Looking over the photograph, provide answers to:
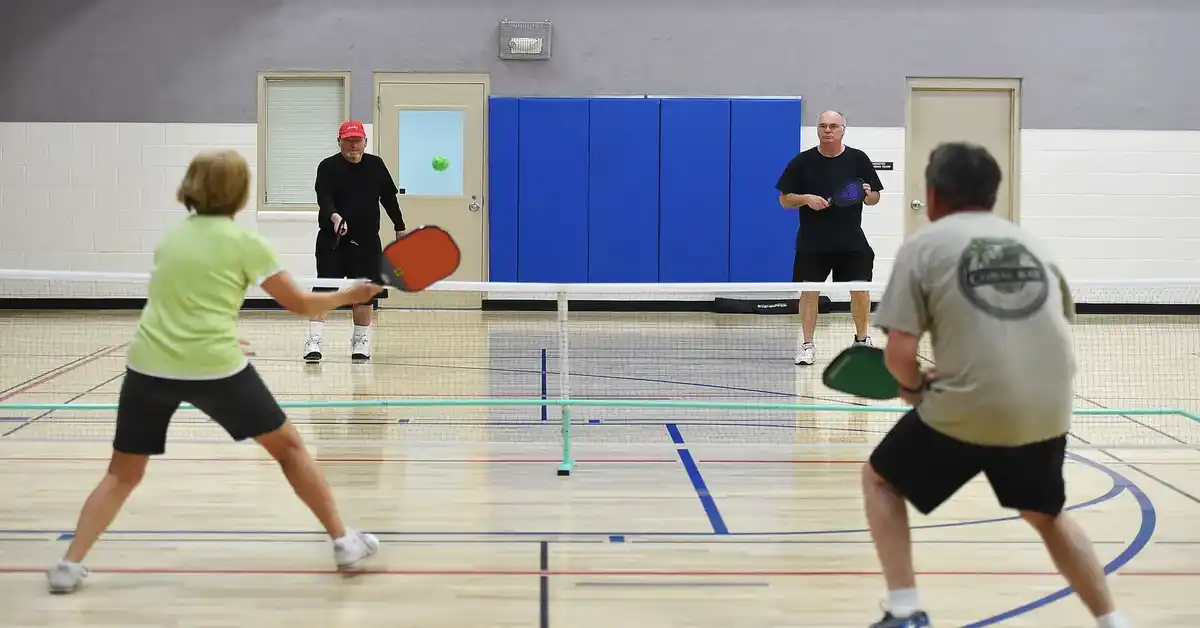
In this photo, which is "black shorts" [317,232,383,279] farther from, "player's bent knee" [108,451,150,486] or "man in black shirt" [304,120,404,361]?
"player's bent knee" [108,451,150,486]

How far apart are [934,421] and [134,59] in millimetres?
13460

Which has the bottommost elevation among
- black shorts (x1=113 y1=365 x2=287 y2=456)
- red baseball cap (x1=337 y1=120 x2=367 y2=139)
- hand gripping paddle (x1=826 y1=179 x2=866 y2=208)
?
black shorts (x1=113 y1=365 x2=287 y2=456)

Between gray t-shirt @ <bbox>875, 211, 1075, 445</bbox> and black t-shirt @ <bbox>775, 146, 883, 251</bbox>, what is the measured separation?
21.0 ft

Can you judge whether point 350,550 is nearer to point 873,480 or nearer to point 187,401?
point 187,401

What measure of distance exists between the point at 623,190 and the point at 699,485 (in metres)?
9.26

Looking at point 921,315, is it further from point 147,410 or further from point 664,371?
point 664,371

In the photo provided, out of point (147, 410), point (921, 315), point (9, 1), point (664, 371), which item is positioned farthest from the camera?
point (9, 1)

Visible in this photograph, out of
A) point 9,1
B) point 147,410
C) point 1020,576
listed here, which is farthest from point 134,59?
point 1020,576

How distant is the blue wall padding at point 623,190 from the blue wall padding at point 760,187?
94 centimetres

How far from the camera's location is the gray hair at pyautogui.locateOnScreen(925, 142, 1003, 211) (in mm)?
3129

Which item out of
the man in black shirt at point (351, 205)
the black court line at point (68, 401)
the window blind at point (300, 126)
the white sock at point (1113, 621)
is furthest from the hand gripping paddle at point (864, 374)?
the window blind at point (300, 126)

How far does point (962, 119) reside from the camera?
1470 cm

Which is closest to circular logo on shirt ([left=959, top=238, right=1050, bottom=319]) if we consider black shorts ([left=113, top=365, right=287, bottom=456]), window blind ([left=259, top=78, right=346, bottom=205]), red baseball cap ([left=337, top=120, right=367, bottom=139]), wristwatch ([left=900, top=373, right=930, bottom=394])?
wristwatch ([left=900, top=373, right=930, bottom=394])

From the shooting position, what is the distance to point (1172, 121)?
1465cm
